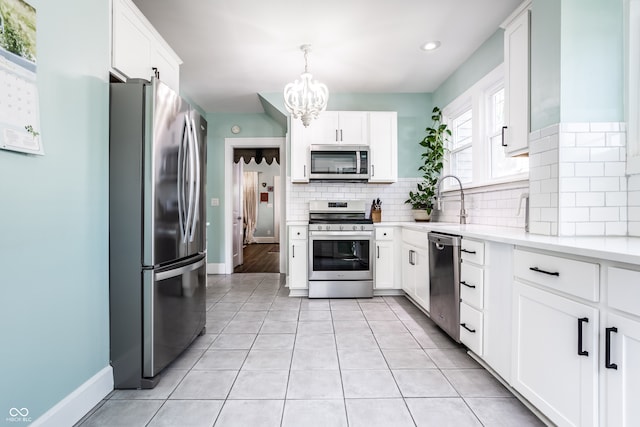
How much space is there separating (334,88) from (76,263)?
343 cm

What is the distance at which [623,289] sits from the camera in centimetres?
105

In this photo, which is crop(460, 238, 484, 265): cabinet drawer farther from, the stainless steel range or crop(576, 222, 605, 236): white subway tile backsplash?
the stainless steel range

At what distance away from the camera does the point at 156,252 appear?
5.93ft

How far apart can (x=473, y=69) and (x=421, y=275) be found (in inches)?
86.1

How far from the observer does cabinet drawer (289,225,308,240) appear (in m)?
3.75

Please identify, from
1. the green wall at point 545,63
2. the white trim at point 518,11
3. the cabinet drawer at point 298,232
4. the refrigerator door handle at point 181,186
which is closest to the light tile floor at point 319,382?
the refrigerator door handle at point 181,186

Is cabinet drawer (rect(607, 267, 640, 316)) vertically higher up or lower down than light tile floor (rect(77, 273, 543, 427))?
higher up

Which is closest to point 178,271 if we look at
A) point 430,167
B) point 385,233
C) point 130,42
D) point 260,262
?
point 130,42

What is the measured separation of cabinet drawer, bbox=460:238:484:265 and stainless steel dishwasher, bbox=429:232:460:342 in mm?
55

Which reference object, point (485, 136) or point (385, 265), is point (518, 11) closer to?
point (485, 136)

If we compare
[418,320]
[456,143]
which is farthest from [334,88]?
[418,320]

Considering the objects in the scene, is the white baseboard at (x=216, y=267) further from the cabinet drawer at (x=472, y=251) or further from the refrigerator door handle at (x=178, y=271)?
the cabinet drawer at (x=472, y=251)

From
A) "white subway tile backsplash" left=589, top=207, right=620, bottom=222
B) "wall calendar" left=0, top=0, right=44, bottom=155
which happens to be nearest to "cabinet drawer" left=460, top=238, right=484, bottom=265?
"white subway tile backsplash" left=589, top=207, right=620, bottom=222

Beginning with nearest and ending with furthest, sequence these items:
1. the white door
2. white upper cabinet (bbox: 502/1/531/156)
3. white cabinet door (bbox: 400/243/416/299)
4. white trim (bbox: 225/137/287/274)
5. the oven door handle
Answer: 1. white upper cabinet (bbox: 502/1/531/156)
2. white cabinet door (bbox: 400/243/416/299)
3. the oven door handle
4. white trim (bbox: 225/137/287/274)
5. the white door
